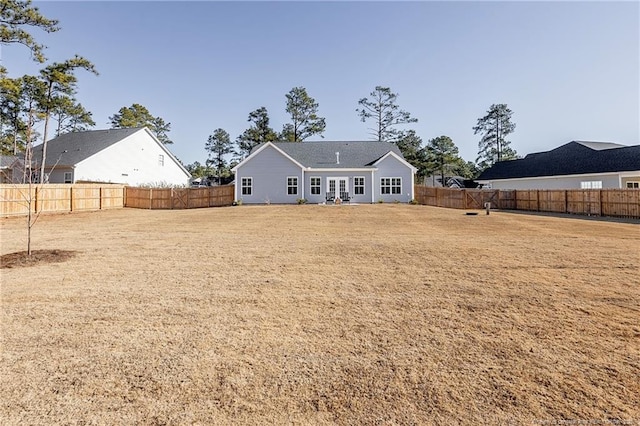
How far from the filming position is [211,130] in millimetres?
54812

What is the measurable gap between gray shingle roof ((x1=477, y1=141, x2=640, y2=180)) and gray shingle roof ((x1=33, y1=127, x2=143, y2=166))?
3863cm

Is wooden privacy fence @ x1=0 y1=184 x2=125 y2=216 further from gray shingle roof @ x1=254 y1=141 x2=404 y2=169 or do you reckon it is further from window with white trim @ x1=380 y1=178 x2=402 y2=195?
window with white trim @ x1=380 y1=178 x2=402 y2=195

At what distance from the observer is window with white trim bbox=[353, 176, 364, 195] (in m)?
28.4

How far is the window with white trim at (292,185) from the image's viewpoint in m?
28.0

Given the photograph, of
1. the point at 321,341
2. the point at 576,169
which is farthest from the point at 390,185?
the point at 321,341

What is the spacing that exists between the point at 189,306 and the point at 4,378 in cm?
200

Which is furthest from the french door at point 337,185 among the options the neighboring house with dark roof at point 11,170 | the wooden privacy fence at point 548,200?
the neighboring house with dark roof at point 11,170

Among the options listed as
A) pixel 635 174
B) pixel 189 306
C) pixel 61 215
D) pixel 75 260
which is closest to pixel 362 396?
pixel 189 306

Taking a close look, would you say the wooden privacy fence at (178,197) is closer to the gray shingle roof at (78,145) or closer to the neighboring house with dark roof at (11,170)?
the gray shingle roof at (78,145)

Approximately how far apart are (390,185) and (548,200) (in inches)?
451

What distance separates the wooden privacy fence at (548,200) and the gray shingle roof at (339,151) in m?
5.13

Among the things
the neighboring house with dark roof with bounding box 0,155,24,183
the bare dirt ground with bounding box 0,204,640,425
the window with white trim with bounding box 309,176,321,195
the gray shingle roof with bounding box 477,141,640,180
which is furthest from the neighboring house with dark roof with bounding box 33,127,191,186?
the gray shingle roof with bounding box 477,141,640,180

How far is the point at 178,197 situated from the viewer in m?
26.6

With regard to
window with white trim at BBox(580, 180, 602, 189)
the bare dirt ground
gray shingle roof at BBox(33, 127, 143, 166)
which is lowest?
the bare dirt ground
